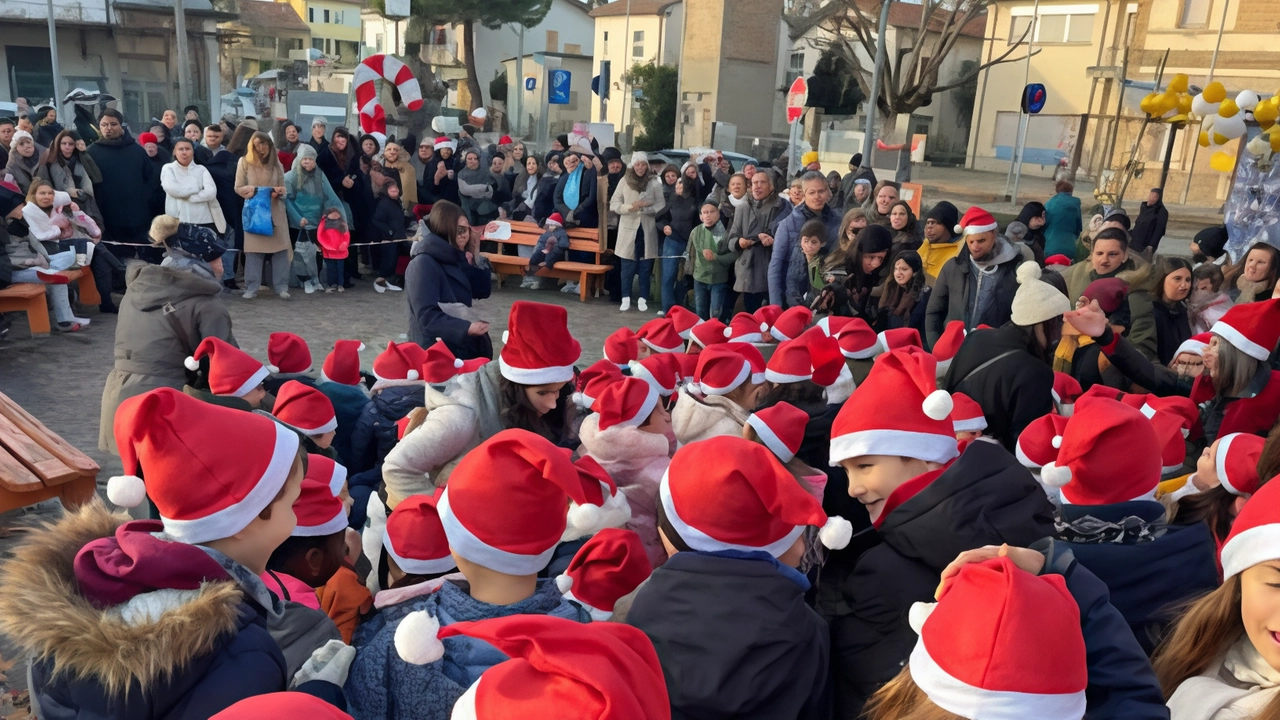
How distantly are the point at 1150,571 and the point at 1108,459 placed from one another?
0.32m

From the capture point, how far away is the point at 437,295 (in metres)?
5.73

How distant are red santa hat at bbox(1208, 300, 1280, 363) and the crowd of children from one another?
5.01 feet

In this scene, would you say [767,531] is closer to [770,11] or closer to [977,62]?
[770,11]

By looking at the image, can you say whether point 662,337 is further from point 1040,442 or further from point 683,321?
point 1040,442

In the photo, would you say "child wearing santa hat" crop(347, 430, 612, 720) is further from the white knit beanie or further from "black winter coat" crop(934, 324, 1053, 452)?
the white knit beanie

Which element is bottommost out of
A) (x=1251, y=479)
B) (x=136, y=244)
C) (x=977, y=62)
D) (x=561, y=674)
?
(x=136, y=244)

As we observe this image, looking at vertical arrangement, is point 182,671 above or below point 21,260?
above

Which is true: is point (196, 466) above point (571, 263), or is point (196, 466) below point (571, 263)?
above

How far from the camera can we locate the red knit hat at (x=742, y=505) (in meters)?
2.19

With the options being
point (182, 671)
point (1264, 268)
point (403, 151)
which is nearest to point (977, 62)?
point (403, 151)

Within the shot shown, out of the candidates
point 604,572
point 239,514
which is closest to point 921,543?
point 604,572

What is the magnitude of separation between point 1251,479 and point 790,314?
314 centimetres

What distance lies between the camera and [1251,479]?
117 inches

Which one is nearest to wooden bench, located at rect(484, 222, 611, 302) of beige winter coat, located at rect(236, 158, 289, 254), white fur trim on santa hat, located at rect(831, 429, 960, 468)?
beige winter coat, located at rect(236, 158, 289, 254)
